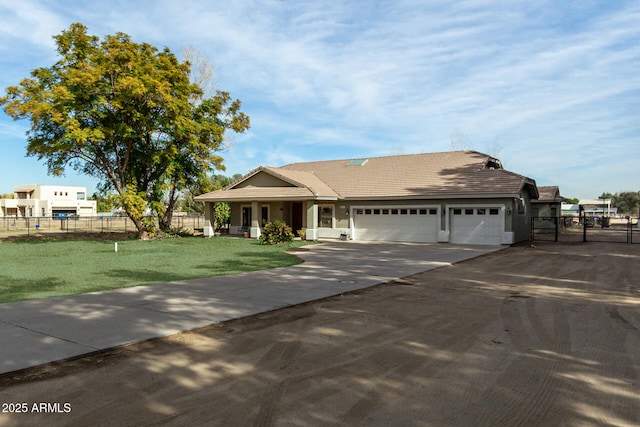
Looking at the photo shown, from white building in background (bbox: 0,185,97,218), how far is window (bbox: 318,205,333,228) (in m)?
80.4

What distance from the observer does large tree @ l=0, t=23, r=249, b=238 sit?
884 inches

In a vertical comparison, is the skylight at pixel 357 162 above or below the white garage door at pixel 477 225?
above

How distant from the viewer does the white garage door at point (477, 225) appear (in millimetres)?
22484

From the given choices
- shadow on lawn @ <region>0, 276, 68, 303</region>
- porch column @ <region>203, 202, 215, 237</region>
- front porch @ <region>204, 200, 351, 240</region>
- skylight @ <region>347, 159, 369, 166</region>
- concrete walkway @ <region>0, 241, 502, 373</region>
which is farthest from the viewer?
skylight @ <region>347, 159, 369, 166</region>

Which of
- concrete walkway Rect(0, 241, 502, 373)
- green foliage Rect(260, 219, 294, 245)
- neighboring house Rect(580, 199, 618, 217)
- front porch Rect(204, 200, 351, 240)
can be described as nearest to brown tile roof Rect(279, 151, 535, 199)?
A: front porch Rect(204, 200, 351, 240)

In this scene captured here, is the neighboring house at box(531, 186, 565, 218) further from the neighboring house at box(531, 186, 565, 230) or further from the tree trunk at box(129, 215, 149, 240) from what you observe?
the tree trunk at box(129, 215, 149, 240)

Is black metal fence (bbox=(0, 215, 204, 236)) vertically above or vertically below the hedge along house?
below

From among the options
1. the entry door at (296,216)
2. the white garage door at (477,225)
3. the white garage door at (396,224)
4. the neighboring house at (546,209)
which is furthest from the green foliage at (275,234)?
the neighboring house at (546,209)

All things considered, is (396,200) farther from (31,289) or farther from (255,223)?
(31,289)

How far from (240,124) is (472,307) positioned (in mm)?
25288

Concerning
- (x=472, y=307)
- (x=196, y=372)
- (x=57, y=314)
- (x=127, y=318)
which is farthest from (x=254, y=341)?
(x=472, y=307)

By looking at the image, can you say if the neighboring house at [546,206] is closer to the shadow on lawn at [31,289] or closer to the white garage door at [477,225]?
the white garage door at [477,225]

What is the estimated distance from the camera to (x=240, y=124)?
3039cm

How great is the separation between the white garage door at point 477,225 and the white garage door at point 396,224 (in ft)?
3.68
